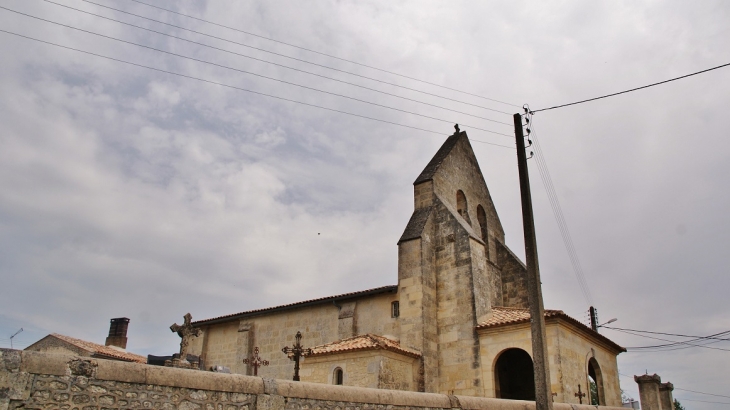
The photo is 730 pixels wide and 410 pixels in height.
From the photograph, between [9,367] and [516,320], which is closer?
[9,367]

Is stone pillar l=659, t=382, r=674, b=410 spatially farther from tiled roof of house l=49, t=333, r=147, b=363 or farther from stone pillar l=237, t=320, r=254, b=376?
tiled roof of house l=49, t=333, r=147, b=363

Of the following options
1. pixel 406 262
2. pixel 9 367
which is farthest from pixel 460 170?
pixel 9 367

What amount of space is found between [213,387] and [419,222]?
44.1ft

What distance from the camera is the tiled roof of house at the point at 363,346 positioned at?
1555cm

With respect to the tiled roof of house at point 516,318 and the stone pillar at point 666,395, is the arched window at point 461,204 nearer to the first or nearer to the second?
the tiled roof of house at point 516,318

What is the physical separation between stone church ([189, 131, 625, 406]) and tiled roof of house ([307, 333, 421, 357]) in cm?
4

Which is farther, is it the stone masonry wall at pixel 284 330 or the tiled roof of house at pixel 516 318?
the stone masonry wall at pixel 284 330

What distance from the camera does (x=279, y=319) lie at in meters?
21.4

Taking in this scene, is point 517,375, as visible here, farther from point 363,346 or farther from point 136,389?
point 136,389

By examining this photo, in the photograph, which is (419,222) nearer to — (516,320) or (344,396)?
(516,320)

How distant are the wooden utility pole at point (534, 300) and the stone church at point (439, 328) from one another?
18.6 ft

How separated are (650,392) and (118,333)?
26266 millimetres

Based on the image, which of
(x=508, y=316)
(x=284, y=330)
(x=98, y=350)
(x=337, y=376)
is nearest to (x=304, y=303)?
(x=284, y=330)

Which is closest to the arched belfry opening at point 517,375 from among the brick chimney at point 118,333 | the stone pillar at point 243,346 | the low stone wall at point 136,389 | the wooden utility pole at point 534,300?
the stone pillar at point 243,346
